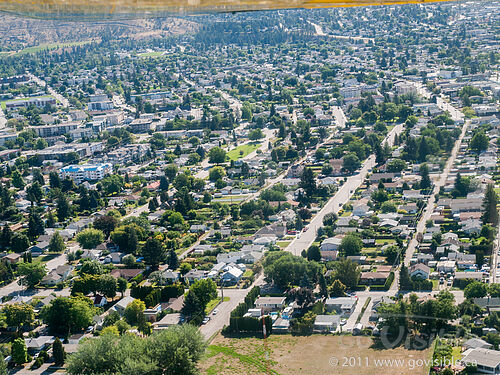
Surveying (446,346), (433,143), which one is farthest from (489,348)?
(433,143)

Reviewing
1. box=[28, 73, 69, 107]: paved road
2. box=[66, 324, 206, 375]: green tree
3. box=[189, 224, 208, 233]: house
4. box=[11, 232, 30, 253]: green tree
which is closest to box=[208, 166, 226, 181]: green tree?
box=[189, 224, 208, 233]: house

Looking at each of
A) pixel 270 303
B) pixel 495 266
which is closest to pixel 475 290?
pixel 495 266

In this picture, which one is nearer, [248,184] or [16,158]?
[248,184]

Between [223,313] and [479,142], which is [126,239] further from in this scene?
[479,142]

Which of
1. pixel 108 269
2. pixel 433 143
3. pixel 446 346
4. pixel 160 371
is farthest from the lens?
pixel 433 143

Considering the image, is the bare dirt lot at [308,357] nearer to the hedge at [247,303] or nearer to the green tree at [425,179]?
the hedge at [247,303]

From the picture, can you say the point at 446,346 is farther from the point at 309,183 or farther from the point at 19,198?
the point at 19,198

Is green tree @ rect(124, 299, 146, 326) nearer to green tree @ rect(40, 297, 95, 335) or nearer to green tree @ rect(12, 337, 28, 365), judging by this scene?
green tree @ rect(40, 297, 95, 335)
